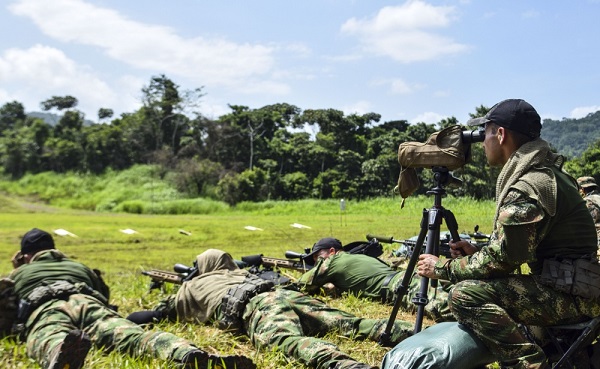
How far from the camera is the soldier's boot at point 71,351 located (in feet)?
10.9

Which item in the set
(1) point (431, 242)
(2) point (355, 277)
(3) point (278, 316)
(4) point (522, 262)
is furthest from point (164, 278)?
(4) point (522, 262)

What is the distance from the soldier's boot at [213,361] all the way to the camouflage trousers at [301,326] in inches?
14.7

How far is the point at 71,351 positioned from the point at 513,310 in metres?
2.46

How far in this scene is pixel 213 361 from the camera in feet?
10.2

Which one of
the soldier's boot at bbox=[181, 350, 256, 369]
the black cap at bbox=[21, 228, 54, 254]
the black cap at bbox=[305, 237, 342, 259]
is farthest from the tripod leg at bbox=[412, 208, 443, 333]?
the black cap at bbox=[21, 228, 54, 254]

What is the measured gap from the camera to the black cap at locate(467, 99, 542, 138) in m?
2.55

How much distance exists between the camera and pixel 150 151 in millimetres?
36750

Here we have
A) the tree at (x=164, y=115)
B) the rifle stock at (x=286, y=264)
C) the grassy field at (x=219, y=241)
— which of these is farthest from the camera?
the tree at (x=164, y=115)

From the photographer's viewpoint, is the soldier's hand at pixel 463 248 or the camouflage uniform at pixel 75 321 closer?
the soldier's hand at pixel 463 248

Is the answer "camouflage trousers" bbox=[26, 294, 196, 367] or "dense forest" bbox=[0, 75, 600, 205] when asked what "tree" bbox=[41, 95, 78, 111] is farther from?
"camouflage trousers" bbox=[26, 294, 196, 367]

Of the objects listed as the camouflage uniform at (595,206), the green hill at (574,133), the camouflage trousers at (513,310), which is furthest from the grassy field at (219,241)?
the green hill at (574,133)

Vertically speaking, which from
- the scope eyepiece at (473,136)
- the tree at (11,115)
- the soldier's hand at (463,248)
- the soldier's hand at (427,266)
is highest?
the tree at (11,115)

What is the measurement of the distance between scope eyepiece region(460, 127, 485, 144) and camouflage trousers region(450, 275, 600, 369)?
2.40ft

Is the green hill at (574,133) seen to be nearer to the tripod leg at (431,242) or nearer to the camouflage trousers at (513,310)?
the tripod leg at (431,242)
